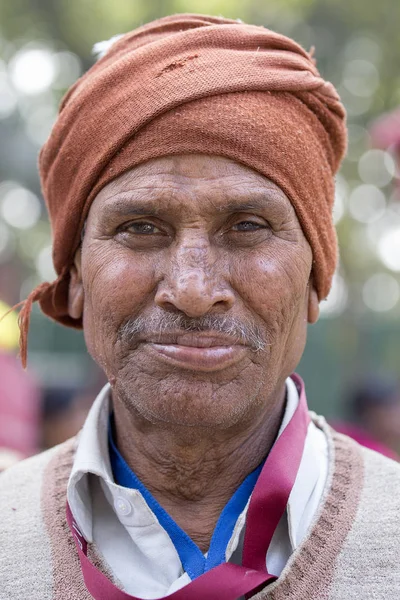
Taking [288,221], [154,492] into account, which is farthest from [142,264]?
[154,492]

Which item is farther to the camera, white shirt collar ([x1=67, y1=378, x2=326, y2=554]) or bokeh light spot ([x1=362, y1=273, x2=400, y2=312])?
bokeh light spot ([x1=362, y1=273, x2=400, y2=312])

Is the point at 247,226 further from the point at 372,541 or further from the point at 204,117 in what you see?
the point at 372,541

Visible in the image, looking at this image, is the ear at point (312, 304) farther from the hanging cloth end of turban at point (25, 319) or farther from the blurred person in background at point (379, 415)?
the blurred person in background at point (379, 415)

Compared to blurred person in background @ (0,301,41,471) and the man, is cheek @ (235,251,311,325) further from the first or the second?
blurred person in background @ (0,301,41,471)

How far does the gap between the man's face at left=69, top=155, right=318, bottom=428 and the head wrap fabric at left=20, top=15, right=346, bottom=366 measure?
6 cm

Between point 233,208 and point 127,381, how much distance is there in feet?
1.88

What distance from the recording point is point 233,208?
2.12 metres

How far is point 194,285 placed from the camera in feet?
6.59

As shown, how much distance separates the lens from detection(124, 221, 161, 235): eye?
7.20 feet

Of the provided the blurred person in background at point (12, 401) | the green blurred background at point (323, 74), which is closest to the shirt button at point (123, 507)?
the blurred person in background at point (12, 401)

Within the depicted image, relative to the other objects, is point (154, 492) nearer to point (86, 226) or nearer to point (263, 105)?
point (86, 226)

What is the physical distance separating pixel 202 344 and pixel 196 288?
0.16 m

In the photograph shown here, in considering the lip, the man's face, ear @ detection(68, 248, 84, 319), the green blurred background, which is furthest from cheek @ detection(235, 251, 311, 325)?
the green blurred background

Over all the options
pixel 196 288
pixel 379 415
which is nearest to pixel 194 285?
pixel 196 288
